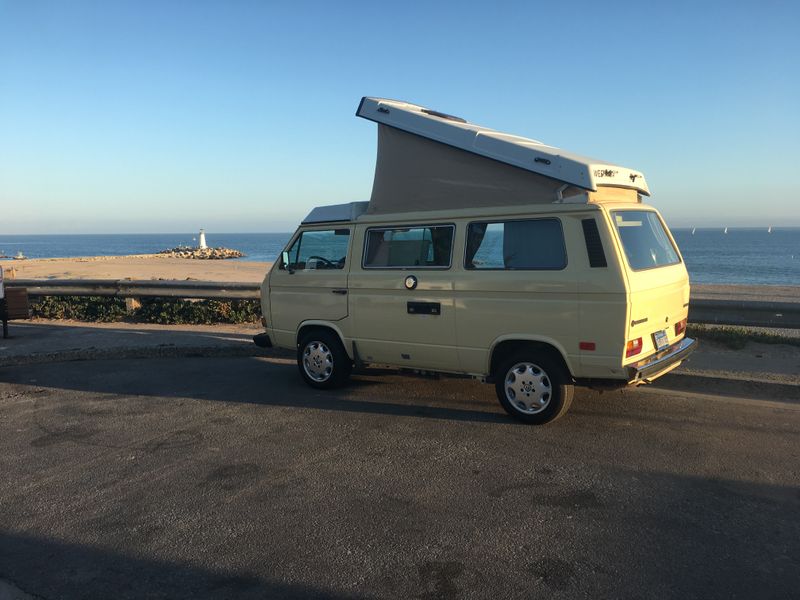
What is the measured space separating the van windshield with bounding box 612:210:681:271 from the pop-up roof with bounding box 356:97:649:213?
32 cm

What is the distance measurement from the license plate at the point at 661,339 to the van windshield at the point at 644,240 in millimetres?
619

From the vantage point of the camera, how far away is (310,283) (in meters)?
7.18

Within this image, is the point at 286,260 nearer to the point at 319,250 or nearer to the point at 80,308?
the point at 319,250

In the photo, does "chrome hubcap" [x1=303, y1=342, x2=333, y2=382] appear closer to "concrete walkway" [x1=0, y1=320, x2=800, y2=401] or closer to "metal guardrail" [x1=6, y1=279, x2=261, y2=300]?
"concrete walkway" [x1=0, y1=320, x2=800, y2=401]

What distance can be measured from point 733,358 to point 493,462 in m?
4.90

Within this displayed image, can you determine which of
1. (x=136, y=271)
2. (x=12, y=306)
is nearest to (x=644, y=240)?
(x=12, y=306)

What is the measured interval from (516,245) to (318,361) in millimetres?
2812

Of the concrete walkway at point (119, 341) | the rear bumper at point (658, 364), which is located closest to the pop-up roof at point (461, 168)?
the rear bumper at point (658, 364)

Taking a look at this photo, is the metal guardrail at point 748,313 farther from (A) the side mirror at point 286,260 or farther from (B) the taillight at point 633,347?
(A) the side mirror at point 286,260

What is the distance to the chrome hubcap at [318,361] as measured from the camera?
718 centimetres

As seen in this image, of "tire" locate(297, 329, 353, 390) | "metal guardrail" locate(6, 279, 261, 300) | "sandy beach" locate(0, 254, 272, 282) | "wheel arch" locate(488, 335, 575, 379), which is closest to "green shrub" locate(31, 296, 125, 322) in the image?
"metal guardrail" locate(6, 279, 261, 300)

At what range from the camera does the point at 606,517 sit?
13.3 feet

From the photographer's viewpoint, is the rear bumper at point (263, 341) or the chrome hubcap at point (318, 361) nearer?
the chrome hubcap at point (318, 361)

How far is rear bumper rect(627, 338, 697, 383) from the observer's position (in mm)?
5293
